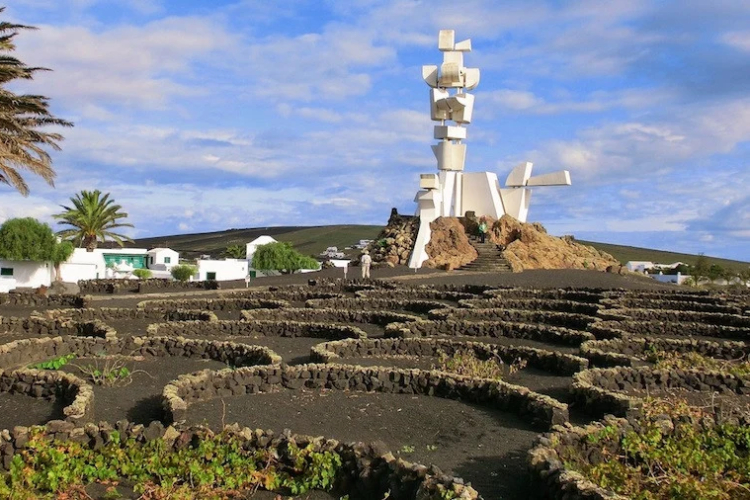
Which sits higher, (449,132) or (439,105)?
(439,105)

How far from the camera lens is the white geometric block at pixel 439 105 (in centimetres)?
5362

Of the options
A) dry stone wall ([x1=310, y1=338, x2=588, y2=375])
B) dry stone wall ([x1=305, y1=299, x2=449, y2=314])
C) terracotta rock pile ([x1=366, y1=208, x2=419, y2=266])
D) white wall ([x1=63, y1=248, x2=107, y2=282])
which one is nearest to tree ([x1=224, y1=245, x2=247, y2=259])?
white wall ([x1=63, y1=248, x2=107, y2=282])

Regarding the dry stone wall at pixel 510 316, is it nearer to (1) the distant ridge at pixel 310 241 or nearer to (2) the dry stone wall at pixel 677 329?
(2) the dry stone wall at pixel 677 329

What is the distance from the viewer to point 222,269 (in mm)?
65562

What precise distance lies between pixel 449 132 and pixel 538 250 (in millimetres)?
10543

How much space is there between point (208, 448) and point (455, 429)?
3.93 metres

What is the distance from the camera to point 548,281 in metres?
40.4

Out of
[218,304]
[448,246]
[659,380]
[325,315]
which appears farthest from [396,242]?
[659,380]

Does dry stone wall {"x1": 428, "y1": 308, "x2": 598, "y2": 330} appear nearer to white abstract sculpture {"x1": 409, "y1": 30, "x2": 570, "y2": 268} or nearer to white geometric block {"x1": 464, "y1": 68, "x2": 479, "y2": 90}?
white abstract sculpture {"x1": 409, "y1": 30, "x2": 570, "y2": 268}

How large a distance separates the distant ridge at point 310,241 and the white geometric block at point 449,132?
71547 millimetres

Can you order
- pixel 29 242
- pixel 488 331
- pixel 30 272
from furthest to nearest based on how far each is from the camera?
pixel 30 272 → pixel 29 242 → pixel 488 331

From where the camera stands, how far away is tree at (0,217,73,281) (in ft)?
158

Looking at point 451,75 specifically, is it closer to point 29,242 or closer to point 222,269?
point 222,269

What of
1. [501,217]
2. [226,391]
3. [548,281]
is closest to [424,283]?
[548,281]
